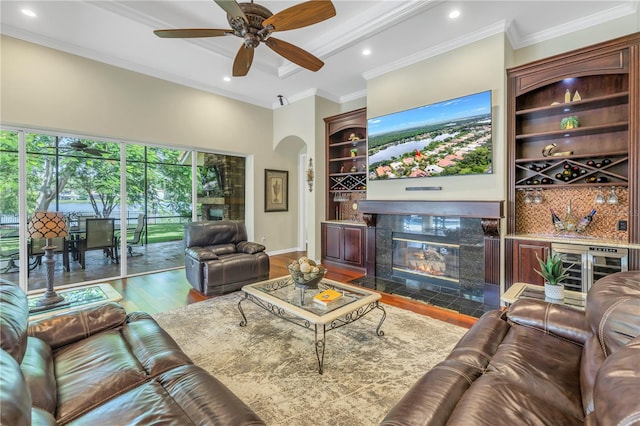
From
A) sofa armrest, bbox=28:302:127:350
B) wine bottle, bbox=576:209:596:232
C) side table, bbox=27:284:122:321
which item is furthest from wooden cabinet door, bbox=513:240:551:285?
side table, bbox=27:284:122:321

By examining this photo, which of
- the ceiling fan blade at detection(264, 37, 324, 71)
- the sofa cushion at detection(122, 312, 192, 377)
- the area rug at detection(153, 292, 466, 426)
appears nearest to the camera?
the sofa cushion at detection(122, 312, 192, 377)

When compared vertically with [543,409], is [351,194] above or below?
above

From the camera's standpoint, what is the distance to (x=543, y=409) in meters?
1.17

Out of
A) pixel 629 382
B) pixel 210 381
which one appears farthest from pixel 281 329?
pixel 629 382

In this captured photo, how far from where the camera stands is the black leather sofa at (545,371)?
0.97 meters

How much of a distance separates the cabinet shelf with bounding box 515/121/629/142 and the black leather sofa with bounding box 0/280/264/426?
424 centimetres

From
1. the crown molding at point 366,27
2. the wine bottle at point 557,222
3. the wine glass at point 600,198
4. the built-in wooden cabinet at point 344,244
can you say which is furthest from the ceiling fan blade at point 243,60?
the wine glass at point 600,198

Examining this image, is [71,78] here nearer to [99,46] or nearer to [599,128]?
[99,46]

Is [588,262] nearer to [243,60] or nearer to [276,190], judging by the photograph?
[243,60]

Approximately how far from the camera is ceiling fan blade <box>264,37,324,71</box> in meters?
2.90

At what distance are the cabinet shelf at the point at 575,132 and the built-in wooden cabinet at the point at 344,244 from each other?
2696 mm

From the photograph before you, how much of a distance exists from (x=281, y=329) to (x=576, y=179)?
3.80m

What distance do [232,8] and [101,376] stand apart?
2.58 m

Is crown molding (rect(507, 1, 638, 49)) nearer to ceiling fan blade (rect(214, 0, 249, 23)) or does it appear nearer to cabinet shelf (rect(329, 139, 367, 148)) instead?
cabinet shelf (rect(329, 139, 367, 148))
